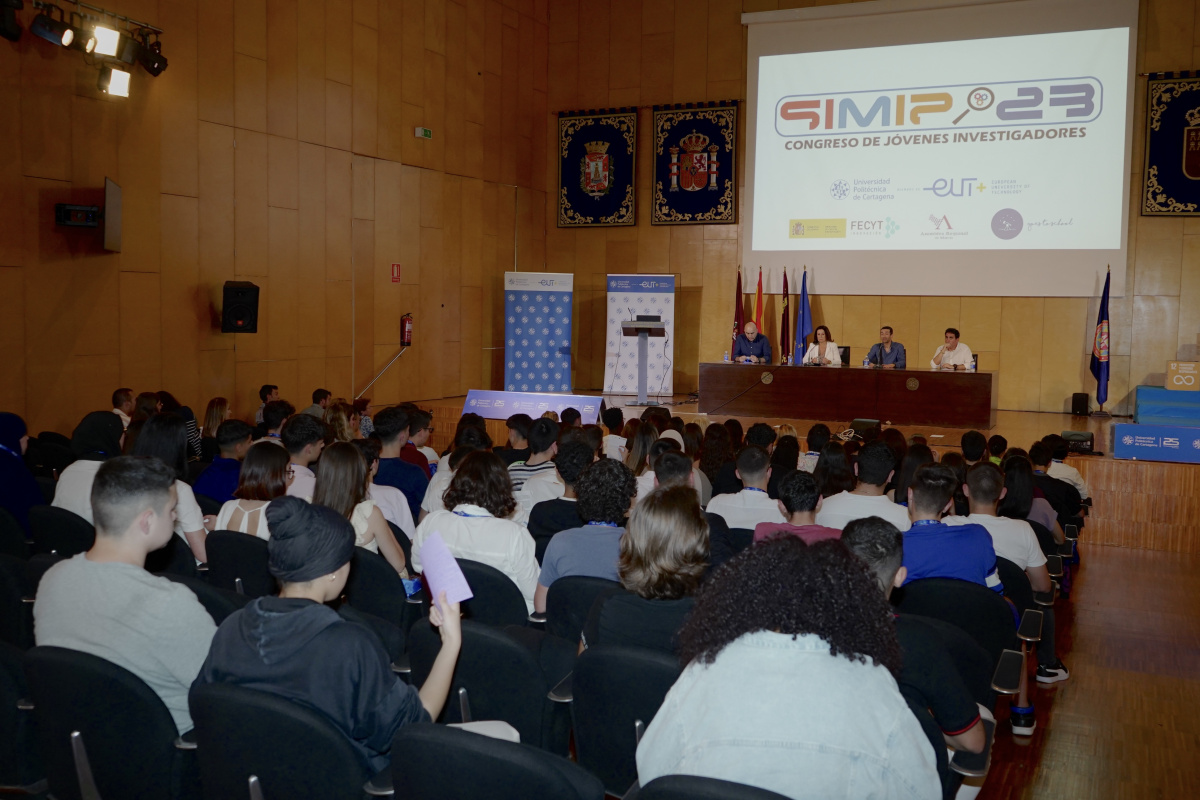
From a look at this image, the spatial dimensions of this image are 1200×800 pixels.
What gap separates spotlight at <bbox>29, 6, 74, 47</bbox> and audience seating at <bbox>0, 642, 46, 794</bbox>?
6578 millimetres

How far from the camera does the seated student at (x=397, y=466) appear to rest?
487cm

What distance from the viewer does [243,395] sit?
9453 mm

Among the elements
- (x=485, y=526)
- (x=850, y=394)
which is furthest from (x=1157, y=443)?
(x=485, y=526)

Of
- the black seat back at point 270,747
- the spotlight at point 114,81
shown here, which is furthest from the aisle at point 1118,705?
the spotlight at point 114,81

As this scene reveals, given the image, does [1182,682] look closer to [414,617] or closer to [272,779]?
[414,617]

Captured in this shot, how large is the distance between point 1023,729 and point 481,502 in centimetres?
234

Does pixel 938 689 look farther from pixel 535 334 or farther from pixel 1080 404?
→ pixel 535 334

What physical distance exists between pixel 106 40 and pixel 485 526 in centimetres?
661

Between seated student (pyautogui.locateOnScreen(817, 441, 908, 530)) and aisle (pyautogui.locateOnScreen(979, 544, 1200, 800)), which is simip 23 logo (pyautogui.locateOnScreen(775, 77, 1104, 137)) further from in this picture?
seated student (pyautogui.locateOnScreen(817, 441, 908, 530))

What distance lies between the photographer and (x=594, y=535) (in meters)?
3.10

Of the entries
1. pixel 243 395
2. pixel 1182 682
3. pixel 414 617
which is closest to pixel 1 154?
pixel 243 395

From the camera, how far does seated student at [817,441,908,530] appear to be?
4020 mm

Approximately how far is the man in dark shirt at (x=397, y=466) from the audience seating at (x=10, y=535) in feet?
5.30

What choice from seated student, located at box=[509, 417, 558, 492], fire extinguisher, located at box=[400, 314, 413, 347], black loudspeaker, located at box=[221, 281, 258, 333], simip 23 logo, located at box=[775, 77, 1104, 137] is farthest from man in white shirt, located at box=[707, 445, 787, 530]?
simip 23 logo, located at box=[775, 77, 1104, 137]
